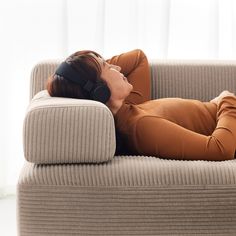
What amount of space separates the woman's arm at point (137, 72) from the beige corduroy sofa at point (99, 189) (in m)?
0.49

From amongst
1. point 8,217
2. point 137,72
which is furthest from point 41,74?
point 8,217

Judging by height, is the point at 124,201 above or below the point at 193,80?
below

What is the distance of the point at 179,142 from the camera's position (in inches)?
57.8

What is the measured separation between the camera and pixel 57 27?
2.35 metres

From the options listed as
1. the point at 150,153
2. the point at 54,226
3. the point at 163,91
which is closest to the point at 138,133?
the point at 150,153

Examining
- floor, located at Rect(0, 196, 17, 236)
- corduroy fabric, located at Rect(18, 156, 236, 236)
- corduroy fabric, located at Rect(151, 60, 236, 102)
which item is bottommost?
floor, located at Rect(0, 196, 17, 236)

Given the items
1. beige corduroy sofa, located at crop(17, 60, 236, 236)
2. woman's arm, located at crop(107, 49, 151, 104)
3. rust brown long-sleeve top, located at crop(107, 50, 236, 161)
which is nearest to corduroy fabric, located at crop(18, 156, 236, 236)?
beige corduroy sofa, located at crop(17, 60, 236, 236)

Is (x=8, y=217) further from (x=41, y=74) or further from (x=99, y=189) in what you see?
(x=99, y=189)

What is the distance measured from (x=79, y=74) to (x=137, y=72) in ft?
1.44

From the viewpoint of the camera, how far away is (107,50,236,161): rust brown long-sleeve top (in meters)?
1.47

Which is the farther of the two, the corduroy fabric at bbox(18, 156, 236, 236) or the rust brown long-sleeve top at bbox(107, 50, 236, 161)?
the rust brown long-sleeve top at bbox(107, 50, 236, 161)

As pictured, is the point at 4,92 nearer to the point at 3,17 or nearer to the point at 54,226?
the point at 3,17

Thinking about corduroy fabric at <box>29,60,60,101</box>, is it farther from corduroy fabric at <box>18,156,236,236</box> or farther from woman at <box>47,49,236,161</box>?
corduroy fabric at <box>18,156,236,236</box>

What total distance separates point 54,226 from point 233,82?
0.97 metres
